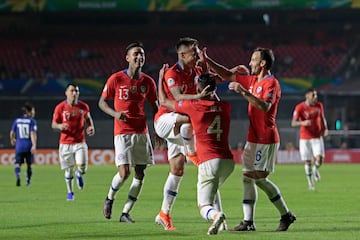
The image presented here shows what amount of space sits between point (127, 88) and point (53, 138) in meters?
31.4

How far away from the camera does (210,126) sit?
11164 millimetres

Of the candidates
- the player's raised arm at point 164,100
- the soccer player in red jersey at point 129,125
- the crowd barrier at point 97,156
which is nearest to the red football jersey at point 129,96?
the soccer player in red jersey at point 129,125

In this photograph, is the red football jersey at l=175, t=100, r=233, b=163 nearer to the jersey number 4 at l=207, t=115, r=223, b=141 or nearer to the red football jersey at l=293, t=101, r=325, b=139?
the jersey number 4 at l=207, t=115, r=223, b=141

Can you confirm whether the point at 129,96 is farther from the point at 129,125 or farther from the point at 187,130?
the point at 187,130

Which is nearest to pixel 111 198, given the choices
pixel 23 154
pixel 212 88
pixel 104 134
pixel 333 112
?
pixel 212 88

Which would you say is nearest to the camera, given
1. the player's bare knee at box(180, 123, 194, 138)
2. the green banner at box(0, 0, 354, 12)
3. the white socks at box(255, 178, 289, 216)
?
the player's bare knee at box(180, 123, 194, 138)

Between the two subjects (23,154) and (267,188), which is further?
(23,154)

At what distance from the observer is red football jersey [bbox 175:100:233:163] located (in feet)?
36.5

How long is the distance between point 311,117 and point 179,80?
13620 millimetres

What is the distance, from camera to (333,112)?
4816 cm

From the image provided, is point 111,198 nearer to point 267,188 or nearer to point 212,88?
point 267,188

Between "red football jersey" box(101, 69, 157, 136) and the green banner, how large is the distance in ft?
123

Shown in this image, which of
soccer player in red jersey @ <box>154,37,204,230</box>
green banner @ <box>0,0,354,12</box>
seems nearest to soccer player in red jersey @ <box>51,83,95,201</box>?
soccer player in red jersey @ <box>154,37,204,230</box>

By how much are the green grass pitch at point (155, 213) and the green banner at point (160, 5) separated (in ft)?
84.8
